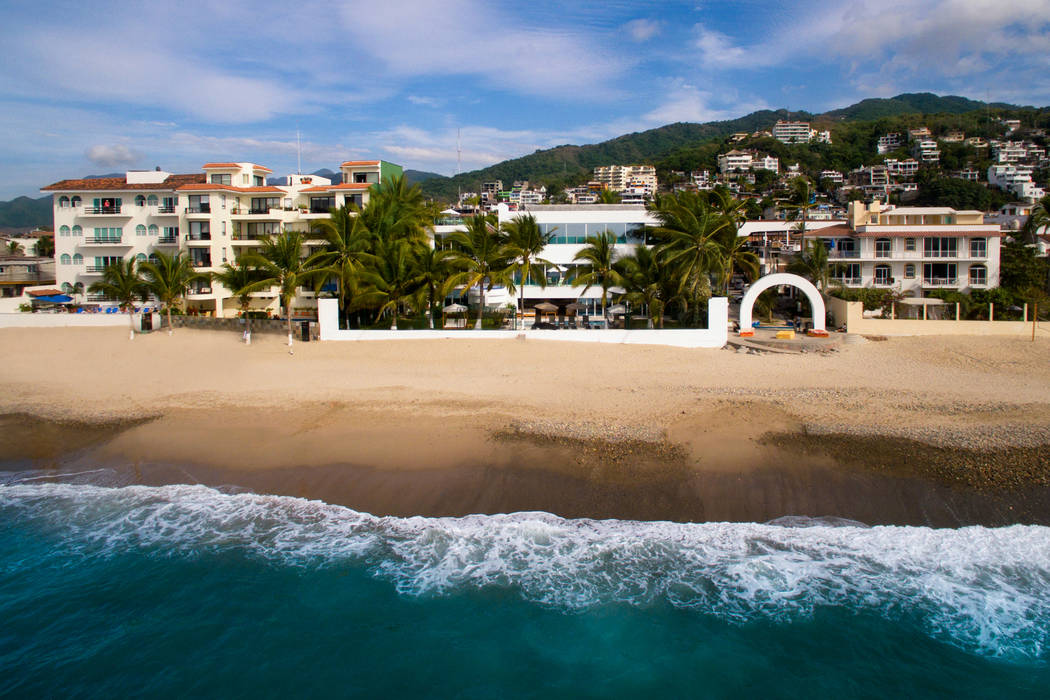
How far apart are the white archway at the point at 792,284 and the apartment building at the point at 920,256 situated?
12645 mm

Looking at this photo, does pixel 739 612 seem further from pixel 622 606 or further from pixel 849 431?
pixel 849 431

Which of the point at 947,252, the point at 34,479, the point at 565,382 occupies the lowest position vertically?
the point at 34,479

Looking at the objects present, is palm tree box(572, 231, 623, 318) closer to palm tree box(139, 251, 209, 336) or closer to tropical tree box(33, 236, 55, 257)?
palm tree box(139, 251, 209, 336)

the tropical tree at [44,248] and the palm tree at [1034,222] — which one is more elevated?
the tropical tree at [44,248]

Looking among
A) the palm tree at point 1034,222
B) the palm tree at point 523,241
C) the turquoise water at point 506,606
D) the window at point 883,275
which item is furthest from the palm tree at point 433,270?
the palm tree at point 1034,222

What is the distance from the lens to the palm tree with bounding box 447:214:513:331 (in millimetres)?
28688

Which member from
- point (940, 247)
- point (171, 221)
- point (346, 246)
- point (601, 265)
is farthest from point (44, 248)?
point (940, 247)

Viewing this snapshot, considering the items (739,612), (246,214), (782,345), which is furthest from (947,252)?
(246,214)

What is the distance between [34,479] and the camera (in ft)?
47.8

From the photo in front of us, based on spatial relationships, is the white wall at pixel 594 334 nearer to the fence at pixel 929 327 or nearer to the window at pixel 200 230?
the fence at pixel 929 327

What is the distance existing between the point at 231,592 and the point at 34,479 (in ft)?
24.6

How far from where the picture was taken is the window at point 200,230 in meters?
39.8

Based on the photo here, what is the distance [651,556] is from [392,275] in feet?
70.7

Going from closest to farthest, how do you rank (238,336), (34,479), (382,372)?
1. (34,479)
2. (382,372)
3. (238,336)
